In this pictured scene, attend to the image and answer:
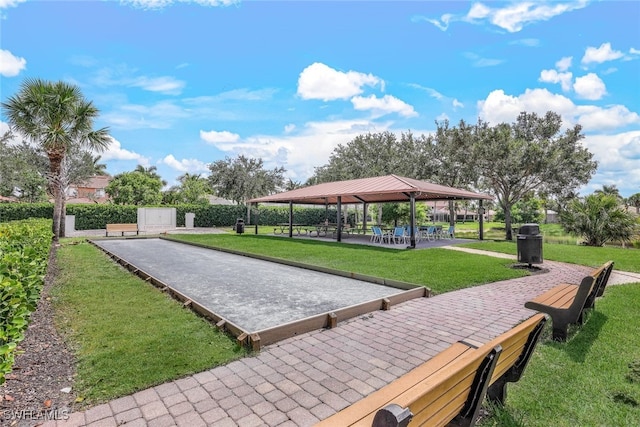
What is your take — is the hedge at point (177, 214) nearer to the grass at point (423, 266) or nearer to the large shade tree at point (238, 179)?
the large shade tree at point (238, 179)

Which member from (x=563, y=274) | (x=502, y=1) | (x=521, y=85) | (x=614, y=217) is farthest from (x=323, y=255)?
(x=521, y=85)

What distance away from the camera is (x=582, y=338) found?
4.21 metres

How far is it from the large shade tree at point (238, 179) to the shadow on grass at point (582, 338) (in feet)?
128

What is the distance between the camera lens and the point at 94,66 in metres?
13.0

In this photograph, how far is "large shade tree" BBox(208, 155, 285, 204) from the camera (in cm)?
4159

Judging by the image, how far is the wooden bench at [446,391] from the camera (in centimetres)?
138

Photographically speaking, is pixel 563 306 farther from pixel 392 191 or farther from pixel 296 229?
pixel 296 229

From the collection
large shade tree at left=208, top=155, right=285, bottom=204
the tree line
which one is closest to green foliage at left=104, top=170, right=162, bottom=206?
the tree line

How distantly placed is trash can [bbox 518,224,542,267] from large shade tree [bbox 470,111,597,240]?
13.8 metres

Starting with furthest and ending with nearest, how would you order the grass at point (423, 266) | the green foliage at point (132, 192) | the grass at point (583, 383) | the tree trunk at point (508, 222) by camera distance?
the green foliage at point (132, 192) → the tree trunk at point (508, 222) → the grass at point (423, 266) → the grass at point (583, 383)

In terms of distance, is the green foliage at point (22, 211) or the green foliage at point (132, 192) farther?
the green foliage at point (132, 192)

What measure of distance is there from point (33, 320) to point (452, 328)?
5.87m

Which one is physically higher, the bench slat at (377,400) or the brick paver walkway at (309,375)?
the bench slat at (377,400)

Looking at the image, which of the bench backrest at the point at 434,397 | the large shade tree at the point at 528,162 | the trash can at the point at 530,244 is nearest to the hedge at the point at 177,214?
the large shade tree at the point at 528,162
